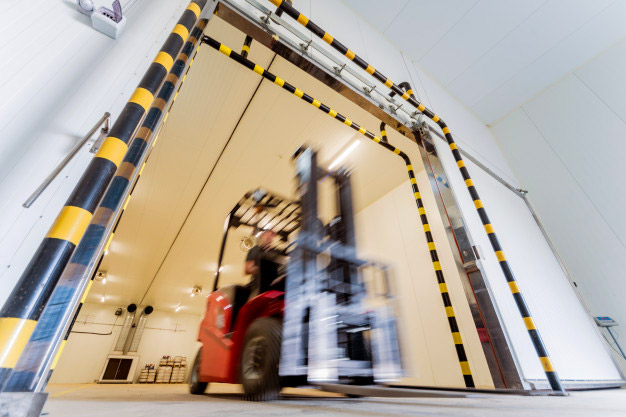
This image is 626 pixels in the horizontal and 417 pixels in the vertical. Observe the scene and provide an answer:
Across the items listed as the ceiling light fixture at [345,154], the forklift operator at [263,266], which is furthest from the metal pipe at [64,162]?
the ceiling light fixture at [345,154]

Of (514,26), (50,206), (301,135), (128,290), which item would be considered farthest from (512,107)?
(128,290)

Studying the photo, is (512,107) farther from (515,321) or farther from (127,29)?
(127,29)

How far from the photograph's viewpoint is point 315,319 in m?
1.95

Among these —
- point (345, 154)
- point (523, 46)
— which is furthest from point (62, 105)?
point (523, 46)

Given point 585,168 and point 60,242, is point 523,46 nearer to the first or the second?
point 585,168

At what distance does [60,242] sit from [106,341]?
1872 cm

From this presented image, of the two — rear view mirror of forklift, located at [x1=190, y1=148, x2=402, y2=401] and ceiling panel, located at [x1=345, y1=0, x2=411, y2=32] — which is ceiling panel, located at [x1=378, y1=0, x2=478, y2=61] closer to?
ceiling panel, located at [x1=345, y1=0, x2=411, y2=32]

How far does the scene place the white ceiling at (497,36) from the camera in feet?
14.5

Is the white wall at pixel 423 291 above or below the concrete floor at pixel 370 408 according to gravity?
above

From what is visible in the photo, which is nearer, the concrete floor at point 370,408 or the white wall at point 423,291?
the concrete floor at point 370,408

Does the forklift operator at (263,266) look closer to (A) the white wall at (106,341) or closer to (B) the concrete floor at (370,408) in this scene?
(B) the concrete floor at (370,408)

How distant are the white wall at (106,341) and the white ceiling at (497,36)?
14718mm

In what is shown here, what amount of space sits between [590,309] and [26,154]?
265 inches

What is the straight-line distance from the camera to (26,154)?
110 centimetres
